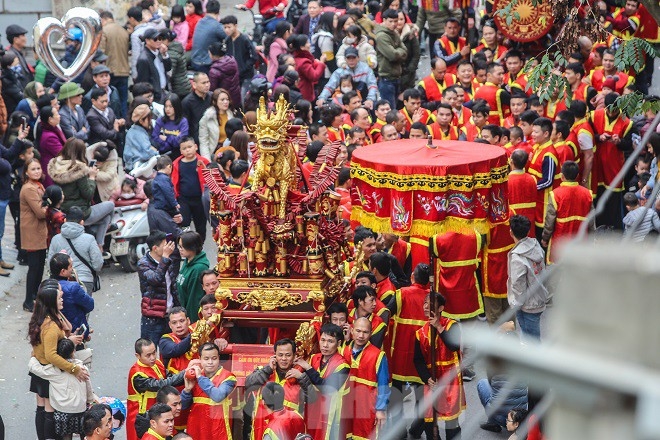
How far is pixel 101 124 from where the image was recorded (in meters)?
16.3

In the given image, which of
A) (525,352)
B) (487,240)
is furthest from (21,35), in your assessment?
(525,352)

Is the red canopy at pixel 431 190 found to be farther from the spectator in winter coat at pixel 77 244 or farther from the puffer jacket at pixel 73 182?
the puffer jacket at pixel 73 182

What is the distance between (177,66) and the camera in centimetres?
1853

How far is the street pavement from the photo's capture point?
36.9ft

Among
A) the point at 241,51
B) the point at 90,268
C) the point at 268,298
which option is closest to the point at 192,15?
the point at 241,51

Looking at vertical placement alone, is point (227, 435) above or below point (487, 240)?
below

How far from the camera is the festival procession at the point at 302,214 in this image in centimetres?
948

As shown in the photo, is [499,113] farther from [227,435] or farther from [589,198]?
[227,435]

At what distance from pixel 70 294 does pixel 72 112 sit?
5.18 meters

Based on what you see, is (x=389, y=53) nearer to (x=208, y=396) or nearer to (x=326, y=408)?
(x=326, y=408)

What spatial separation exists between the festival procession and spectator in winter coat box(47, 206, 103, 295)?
0.08 feet

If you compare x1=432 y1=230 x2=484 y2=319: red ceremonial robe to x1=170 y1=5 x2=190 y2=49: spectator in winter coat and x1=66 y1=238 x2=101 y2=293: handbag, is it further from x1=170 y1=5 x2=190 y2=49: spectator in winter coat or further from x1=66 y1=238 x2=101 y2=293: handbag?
x1=170 y1=5 x2=190 y2=49: spectator in winter coat

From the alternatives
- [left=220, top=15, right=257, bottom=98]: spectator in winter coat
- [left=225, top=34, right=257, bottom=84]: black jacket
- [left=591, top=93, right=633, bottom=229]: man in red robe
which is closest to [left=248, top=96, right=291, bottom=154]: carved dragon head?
[left=591, top=93, right=633, bottom=229]: man in red robe

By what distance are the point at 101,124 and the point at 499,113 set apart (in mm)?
5321
